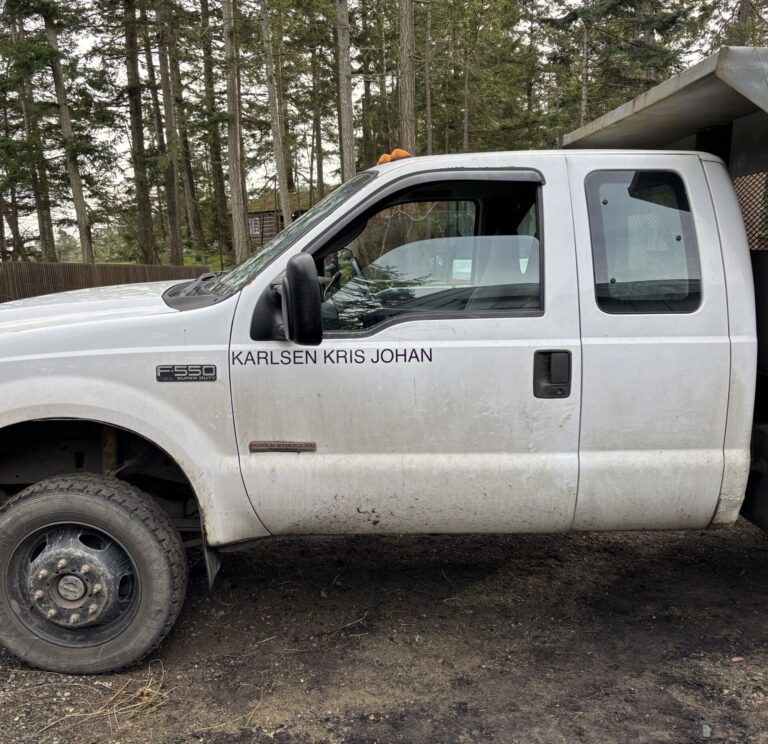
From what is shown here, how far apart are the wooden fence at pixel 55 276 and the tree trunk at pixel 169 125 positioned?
11.4 ft

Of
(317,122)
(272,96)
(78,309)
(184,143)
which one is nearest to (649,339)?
(78,309)

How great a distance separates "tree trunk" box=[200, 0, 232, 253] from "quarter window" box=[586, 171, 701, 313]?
17482 millimetres

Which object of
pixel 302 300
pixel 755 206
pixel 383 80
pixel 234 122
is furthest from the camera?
pixel 383 80

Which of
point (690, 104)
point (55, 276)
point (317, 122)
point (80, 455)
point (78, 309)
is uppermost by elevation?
point (317, 122)

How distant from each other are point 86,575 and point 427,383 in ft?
5.39

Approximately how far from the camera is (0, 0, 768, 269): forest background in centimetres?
1902

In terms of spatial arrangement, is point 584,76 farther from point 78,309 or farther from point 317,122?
point 78,309

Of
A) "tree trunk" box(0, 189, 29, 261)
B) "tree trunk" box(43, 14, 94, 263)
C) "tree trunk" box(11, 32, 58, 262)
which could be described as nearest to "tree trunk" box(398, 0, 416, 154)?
"tree trunk" box(43, 14, 94, 263)

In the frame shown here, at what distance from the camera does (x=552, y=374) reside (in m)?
2.86

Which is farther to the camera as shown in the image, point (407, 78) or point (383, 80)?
point (383, 80)

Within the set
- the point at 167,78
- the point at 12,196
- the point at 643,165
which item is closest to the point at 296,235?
the point at 643,165

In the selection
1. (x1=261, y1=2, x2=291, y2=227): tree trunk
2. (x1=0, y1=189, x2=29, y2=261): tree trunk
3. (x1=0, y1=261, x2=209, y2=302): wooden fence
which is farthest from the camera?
(x1=0, y1=189, x2=29, y2=261): tree trunk

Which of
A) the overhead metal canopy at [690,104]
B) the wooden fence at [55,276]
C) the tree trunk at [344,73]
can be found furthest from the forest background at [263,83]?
the overhead metal canopy at [690,104]

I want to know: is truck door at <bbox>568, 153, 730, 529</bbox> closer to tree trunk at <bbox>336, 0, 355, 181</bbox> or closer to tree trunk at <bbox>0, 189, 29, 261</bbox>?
tree trunk at <bbox>336, 0, 355, 181</bbox>
